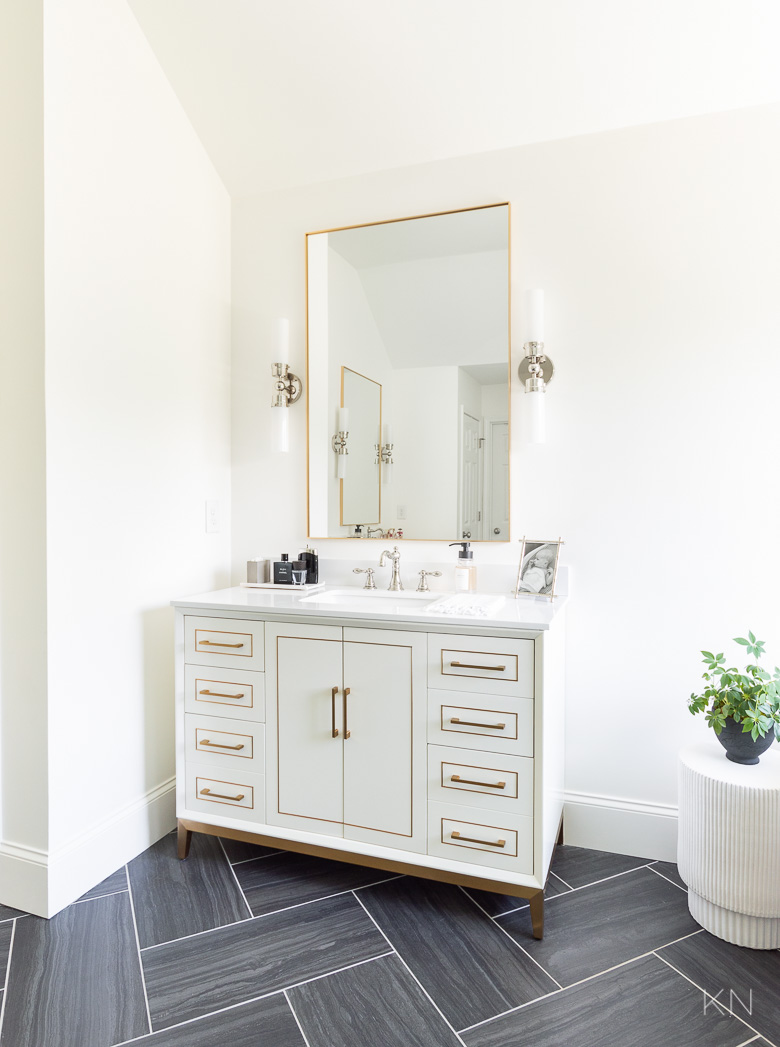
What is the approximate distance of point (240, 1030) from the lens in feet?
4.50

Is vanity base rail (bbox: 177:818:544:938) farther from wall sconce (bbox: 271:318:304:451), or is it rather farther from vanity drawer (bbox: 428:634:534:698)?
wall sconce (bbox: 271:318:304:451)

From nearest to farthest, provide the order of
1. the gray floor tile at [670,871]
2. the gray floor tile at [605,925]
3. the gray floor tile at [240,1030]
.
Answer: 1. the gray floor tile at [240,1030]
2. the gray floor tile at [605,925]
3. the gray floor tile at [670,871]

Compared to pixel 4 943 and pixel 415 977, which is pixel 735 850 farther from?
pixel 4 943

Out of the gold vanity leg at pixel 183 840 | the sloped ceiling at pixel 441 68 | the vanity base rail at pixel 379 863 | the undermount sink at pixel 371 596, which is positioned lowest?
the gold vanity leg at pixel 183 840

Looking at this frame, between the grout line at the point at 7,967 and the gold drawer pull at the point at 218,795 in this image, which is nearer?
the grout line at the point at 7,967

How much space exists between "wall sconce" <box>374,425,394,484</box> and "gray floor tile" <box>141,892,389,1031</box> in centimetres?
138

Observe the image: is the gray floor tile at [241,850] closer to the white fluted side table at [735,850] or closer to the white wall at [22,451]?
the white wall at [22,451]

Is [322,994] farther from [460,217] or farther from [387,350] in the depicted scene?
[460,217]

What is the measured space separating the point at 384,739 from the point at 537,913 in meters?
0.59

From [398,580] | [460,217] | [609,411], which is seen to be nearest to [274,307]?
[460,217]

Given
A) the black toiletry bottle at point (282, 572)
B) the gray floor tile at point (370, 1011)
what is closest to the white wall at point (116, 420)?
the black toiletry bottle at point (282, 572)

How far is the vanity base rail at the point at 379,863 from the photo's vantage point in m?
1.65

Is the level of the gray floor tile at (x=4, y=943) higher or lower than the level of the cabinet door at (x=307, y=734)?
lower

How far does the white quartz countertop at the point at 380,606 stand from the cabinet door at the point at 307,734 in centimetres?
8
